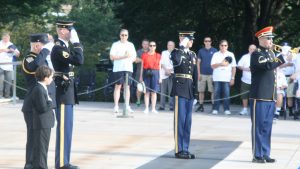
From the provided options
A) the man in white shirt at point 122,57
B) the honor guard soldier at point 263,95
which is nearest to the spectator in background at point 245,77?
the man in white shirt at point 122,57

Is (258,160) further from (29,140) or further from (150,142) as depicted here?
(29,140)

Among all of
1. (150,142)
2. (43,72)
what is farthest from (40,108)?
(150,142)

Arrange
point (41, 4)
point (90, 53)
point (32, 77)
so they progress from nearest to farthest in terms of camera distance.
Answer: point (32, 77) → point (41, 4) → point (90, 53)

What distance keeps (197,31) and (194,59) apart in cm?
1610

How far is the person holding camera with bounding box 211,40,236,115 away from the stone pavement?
457 mm

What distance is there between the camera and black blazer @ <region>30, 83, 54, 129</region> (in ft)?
33.8

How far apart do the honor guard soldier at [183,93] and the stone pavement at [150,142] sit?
269mm

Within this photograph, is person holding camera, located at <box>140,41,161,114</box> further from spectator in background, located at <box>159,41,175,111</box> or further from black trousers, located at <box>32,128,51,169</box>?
black trousers, located at <box>32,128,51,169</box>

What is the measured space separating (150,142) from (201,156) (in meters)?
1.76

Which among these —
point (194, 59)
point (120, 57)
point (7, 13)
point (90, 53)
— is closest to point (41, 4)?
point (7, 13)

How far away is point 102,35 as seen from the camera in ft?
194

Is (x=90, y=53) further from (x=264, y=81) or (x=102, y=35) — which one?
(x=264, y=81)

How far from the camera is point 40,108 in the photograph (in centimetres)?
1033

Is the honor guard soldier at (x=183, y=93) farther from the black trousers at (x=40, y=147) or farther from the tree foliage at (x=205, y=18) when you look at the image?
the tree foliage at (x=205, y=18)
